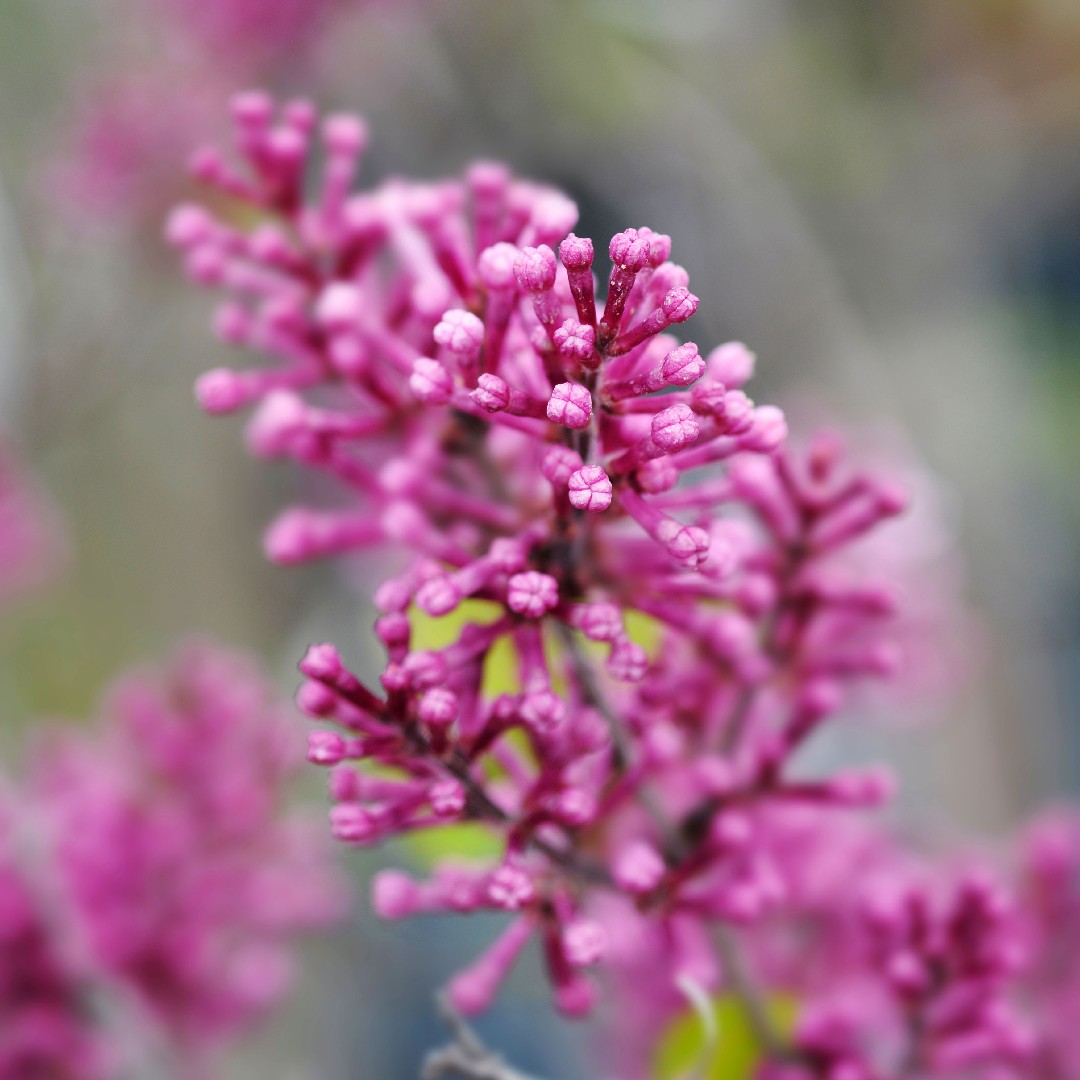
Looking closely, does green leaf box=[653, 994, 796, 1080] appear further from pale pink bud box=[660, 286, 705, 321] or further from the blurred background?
pale pink bud box=[660, 286, 705, 321]

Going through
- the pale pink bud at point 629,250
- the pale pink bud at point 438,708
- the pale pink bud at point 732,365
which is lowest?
the pale pink bud at point 438,708

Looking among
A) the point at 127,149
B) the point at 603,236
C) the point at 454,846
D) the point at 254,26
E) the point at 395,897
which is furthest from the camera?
the point at 254,26

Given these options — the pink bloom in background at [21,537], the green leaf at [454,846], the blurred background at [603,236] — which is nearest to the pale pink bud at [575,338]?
the green leaf at [454,846]

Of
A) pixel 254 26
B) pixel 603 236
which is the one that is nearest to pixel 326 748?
pixel 603 236

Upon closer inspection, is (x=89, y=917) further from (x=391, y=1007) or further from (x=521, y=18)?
(x=521, y=18)

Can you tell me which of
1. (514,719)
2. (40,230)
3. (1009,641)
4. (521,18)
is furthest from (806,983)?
(521,18)

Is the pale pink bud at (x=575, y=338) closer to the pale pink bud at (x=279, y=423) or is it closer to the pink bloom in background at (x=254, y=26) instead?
the pale pink bud at (x=279, y=423)

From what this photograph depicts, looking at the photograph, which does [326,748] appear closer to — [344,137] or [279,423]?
[279,423]
